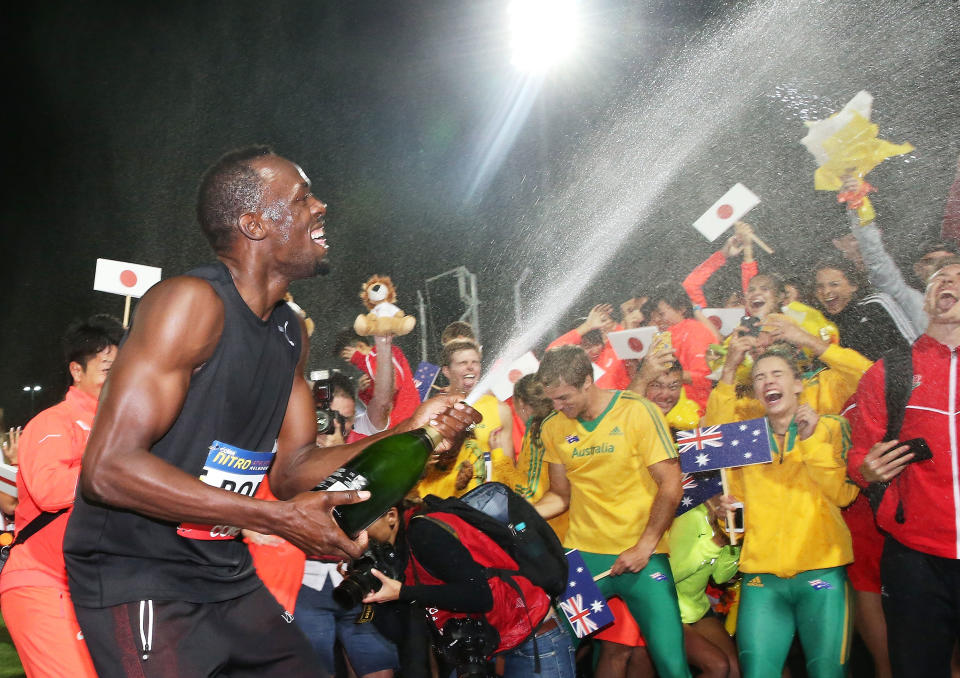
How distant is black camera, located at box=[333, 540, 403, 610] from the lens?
7.98ft

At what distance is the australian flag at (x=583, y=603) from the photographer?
3.87 m

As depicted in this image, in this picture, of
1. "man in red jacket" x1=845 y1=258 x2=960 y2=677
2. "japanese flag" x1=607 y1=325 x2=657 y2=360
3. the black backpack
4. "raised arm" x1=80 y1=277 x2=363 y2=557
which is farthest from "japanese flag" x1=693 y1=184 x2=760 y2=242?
"raised arm" x1=80 y1=277 x2=363 y2=557

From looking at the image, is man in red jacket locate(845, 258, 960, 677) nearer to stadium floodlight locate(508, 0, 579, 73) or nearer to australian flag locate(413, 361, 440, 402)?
australian flag locate(413, 361, 440, 402)

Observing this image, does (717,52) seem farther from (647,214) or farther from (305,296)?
(305,296)

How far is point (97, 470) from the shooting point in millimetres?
1738

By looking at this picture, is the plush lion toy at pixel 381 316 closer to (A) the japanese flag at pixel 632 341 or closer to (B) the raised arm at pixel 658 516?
(A) the japanese flag at pixel 632 341

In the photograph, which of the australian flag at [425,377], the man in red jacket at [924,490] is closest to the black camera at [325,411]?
the australian flag at [425,377]

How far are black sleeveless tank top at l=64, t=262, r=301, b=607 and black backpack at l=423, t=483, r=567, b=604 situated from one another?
4.55ft

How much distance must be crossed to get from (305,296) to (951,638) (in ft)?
22.2

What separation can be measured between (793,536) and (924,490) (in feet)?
2.07

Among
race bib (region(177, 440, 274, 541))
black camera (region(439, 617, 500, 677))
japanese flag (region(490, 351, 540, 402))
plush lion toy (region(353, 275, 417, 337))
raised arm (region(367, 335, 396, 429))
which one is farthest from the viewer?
plush lion toy (region(353, 275, 417, 337))

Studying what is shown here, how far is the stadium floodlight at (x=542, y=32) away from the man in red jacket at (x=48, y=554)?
6.09 m

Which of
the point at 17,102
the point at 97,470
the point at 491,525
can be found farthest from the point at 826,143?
the point at 17,102

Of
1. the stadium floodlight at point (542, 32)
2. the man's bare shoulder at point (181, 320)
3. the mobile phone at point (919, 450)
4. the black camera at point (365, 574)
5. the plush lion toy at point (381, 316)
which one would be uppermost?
the stadium floodlight at point (542, 32)
